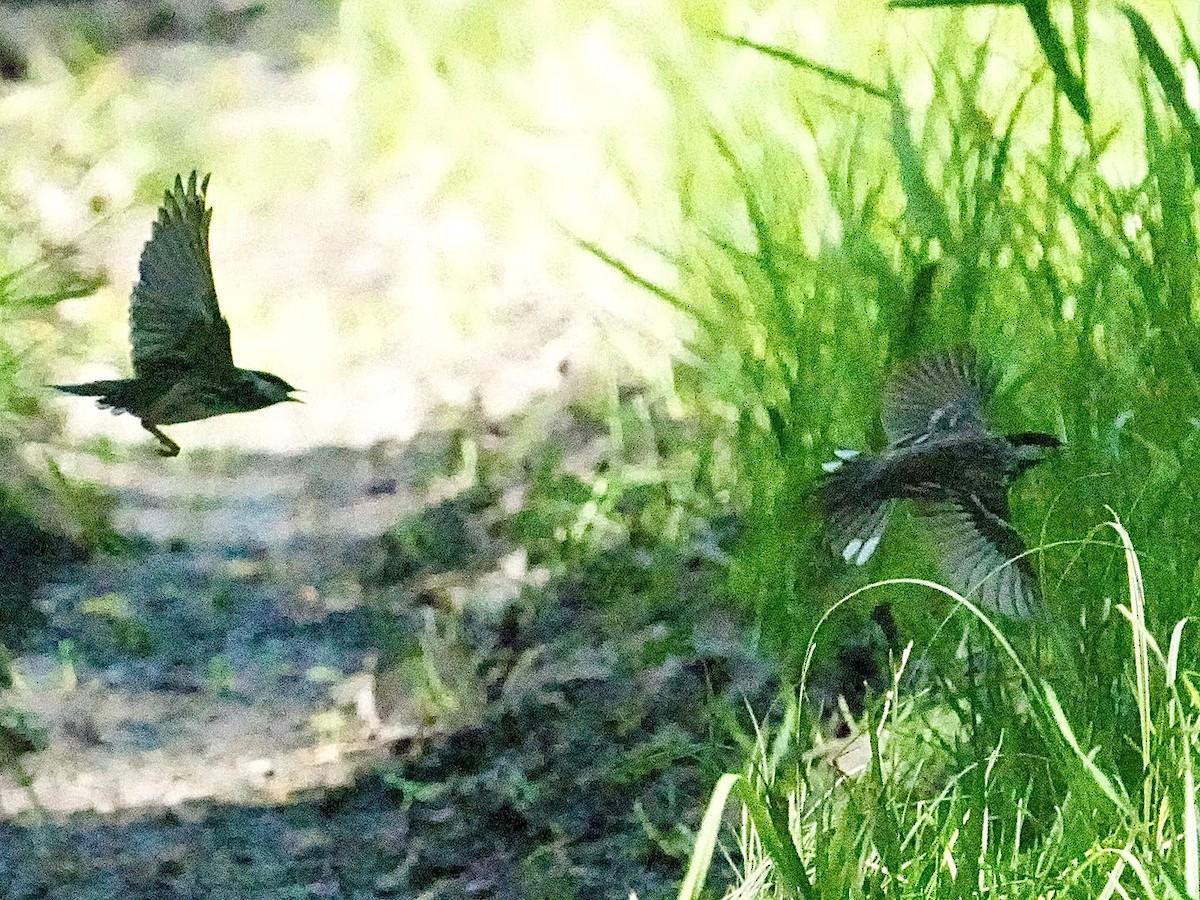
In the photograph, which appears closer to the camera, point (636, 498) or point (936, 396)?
point (936, 396)

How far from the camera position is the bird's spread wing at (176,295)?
0.67 metres

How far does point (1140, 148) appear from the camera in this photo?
1.06m

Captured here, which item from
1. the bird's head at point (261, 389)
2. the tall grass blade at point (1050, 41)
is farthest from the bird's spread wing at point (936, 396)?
the bird's head at point (261, 389)

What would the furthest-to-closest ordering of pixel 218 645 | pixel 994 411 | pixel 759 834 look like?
pixel 218 645 < pixel 994 411 < pixel 759 834

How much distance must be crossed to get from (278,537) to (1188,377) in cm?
67

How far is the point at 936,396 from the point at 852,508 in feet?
0.29

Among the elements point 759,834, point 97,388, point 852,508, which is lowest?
point 759,834

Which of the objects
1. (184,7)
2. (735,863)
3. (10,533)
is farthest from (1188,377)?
(184,7)

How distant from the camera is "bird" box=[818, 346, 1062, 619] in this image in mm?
628

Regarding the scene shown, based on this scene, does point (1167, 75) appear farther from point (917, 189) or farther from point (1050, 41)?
point (917, 189)

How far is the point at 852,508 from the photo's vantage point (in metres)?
0.67

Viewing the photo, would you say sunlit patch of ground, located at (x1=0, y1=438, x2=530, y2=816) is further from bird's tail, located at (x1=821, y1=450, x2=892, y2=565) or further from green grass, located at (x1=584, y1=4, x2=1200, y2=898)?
bird's tail, located at (x1=821, y1=450, x2=892, y2=565)

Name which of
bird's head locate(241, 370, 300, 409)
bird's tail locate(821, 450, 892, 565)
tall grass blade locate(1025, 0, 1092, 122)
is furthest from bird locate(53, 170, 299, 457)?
tall grass blade locate(1025, 0, 1092, 122)

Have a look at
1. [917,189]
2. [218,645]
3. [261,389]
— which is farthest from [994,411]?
[218,645]
